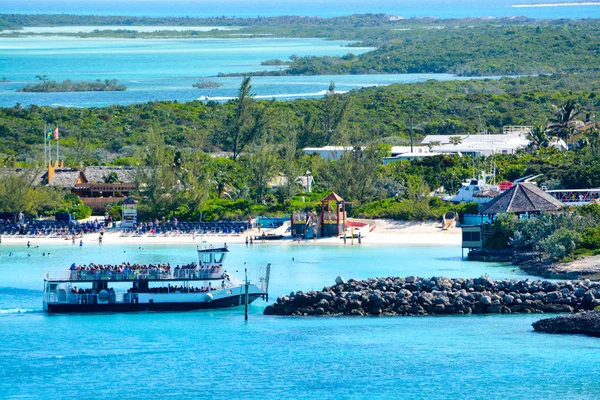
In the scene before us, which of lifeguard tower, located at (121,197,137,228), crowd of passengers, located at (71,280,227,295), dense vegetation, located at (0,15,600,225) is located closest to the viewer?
crowd of passengers, located at (71,280,227,295)

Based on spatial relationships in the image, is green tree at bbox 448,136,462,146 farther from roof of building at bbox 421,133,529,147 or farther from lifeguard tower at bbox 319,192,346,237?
lifeguard tower at bbox 319,192,346,237

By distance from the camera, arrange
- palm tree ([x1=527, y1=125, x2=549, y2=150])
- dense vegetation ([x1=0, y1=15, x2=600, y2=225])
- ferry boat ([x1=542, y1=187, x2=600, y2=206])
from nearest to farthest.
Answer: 1. ferry boat ([x1=542, y1=187, x2=600, y2=206])
2. dense vegetation ([x1=0, y1=15, x2=600, y2=225])
3. palm tree ([x1=527, y1=125, x2=549, y2=150])

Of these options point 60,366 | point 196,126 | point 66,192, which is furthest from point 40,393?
point 196,126

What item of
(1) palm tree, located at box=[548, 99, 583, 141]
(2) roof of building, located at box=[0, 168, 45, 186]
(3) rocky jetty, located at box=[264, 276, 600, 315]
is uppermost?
(1) palm tree, located at box=[548, 99, 583, 141]

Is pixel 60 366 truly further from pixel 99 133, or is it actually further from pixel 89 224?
pixel 99 133

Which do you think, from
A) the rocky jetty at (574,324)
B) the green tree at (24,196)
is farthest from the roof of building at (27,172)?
the rocky jetty at (574,324)

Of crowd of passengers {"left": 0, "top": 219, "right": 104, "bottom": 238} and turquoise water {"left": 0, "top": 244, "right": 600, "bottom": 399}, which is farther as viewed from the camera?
crowd of passengers {"left": 0, "top": 219, "right": 104, "bottom": 238}

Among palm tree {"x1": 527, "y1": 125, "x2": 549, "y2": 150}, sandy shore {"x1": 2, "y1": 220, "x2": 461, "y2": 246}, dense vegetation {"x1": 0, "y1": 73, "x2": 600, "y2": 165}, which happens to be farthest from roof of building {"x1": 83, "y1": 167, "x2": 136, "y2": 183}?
palm tree {"x1": 527, "y1": 125, "x2": 549, "y2": 150}
